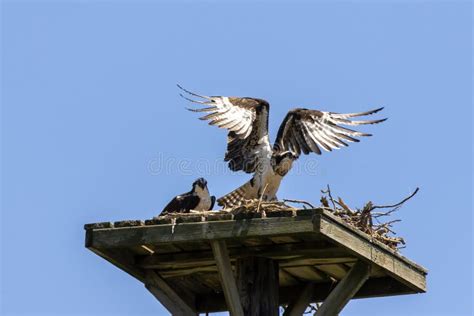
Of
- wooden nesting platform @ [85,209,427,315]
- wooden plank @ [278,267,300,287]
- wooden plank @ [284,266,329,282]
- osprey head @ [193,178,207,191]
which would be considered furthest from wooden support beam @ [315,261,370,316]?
osprey head @ [193,178,207,191]

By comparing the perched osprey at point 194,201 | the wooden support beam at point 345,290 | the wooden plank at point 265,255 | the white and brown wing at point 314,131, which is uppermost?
the white and brown wing at point 314,131

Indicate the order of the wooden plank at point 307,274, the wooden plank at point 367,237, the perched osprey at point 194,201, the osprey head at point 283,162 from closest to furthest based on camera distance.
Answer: the wooden plank at point 367,237 < the wooden plank at point 307,274 < the perched osprey at point 194,201 < the osprey head at point 283,162

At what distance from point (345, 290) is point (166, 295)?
160 centimetres

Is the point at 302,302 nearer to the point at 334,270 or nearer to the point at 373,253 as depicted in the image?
the point at 334,270

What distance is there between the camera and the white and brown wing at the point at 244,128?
433 inches

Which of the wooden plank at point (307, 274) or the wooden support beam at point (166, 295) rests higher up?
the wooden plank at point (307, 274)

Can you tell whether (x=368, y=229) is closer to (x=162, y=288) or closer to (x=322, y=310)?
(x=322, y=310)

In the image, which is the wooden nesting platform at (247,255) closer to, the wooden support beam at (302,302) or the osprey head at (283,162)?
the wooden support beam at (302,302)

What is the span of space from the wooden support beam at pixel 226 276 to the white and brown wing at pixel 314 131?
11.0 ft

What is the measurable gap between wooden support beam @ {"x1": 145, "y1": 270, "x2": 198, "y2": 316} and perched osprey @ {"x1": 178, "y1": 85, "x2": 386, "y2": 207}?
229cm

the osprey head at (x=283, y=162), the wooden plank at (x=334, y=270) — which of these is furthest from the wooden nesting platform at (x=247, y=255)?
the osprey head at (x=283, y=162)

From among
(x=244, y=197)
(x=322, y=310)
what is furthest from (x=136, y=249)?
(x=244, y=197)

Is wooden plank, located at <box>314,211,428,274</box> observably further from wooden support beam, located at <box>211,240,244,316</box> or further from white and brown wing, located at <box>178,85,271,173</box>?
white and brown wing, located at <box>178,85,271,173</box>

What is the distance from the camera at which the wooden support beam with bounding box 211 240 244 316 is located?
26.3 feet
